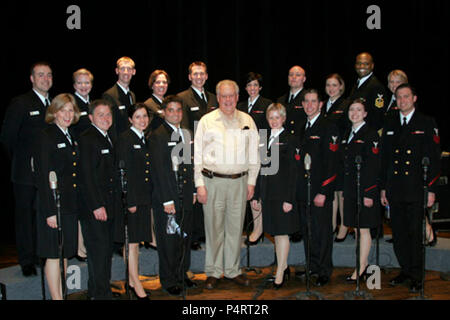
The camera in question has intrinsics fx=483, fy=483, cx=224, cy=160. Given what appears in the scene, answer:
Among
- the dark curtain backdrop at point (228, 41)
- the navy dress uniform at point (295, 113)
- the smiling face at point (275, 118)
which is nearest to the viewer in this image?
the smiling face at point (275, 118)

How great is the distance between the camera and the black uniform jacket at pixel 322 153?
13.9 feet

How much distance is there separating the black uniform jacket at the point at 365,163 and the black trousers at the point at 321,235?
0.27m

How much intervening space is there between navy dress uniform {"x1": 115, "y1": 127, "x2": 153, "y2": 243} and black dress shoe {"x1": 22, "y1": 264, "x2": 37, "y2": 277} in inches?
30.4

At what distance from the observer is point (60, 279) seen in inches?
142

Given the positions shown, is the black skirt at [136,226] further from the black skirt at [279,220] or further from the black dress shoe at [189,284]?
the black skirt at [279,220]

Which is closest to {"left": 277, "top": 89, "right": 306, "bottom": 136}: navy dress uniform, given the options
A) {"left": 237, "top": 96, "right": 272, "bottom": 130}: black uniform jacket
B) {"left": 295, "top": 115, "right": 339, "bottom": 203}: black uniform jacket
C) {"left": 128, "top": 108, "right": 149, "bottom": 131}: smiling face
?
{"left": 237, "top": 96, "right": 272, "bottom": 130}: black uniform jacket

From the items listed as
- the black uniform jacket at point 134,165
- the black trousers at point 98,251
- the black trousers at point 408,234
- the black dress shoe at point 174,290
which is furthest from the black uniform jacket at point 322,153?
the black trousers at point 98,251

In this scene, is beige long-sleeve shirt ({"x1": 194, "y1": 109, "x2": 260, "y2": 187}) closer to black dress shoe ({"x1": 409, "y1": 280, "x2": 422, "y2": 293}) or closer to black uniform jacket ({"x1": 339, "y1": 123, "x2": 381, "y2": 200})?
black uniform jacket ({"x1": 339, "y1": 123, "x2": 381, "y2": 200})

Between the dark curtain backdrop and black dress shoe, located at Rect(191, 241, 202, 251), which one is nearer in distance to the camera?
black dress shoe, located at Rect(191, 241, 202, 251)

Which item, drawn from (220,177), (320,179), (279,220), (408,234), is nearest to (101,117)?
(220,177)

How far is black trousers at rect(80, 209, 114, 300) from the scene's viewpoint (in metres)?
3.66

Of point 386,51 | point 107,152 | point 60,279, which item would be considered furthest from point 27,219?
point 386,51

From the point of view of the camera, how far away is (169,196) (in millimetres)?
3998

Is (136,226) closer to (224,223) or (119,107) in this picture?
(224,223)
